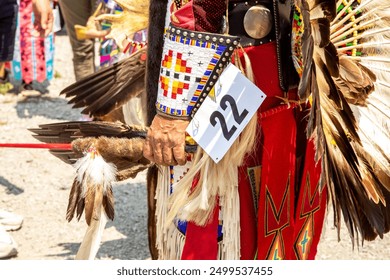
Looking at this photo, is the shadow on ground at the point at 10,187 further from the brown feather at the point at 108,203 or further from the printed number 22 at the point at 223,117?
the printed number 22 at the point at 223,117

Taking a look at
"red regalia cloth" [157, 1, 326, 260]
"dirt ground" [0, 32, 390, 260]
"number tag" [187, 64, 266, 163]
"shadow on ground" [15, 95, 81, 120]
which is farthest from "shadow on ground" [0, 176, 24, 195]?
"number tag" [187, 64, 266, 163]

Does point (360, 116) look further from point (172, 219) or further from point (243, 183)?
point (172, 219)

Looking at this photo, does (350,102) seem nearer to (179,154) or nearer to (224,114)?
(224,114)

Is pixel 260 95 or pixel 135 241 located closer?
pixel 260 95

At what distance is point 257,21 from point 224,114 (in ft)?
0.91

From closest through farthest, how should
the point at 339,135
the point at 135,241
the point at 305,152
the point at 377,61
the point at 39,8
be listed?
the point at 339,135
the point at 377,61
the point at 305,152
the point at 135,241
the point at 39,8

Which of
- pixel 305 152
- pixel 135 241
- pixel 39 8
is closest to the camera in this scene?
pixel 305 152

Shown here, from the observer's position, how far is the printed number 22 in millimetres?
1797

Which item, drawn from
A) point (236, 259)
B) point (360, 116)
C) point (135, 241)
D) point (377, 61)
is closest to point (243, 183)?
point (236, 259)

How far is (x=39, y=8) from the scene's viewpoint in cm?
365

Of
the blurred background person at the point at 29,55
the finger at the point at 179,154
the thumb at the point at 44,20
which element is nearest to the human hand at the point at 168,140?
the finger at the point at 179,154

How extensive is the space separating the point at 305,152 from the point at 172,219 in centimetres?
49

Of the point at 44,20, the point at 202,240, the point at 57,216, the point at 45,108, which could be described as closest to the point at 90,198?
the point at 202,240
